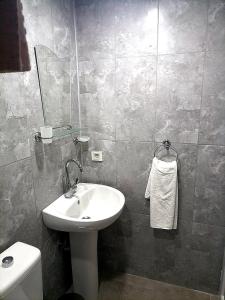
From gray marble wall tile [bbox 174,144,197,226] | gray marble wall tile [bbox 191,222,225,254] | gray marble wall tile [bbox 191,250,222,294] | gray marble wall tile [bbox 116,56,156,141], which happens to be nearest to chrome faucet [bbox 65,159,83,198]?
gray marble wall tile [bbox 116,56,156,141]

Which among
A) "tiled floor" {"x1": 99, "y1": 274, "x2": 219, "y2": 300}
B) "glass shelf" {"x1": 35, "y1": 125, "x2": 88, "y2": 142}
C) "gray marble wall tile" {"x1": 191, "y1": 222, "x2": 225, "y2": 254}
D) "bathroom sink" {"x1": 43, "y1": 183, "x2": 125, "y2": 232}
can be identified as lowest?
"tiled floor" {"x1": 99, "y1": 274, "x2": 219, "y2": 300}

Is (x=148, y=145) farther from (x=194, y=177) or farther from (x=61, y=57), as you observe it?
(x=61, y=57)

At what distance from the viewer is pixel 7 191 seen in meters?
1.10

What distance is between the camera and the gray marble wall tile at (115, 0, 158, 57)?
140 cm

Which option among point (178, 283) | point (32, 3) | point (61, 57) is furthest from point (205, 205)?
point (32, 3)

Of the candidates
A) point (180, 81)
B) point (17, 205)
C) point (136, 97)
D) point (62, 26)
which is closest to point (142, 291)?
point (17, 205)

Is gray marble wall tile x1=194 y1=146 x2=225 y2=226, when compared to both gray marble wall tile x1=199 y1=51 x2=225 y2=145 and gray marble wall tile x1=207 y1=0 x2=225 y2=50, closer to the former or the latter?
gray marble wall tile x1=199 y1=51 x2=225 y2=145

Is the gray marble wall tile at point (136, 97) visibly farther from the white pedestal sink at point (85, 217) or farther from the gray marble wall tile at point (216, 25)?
the white pedestal sink at point (85, 217)

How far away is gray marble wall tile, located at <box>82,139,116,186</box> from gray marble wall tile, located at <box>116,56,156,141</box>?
0.57 feet

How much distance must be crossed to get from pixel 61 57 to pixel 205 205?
1.54 metres

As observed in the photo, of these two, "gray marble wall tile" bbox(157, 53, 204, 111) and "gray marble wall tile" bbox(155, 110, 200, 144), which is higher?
"gray marble wall tile" bbox(157, 53, 204, 111)

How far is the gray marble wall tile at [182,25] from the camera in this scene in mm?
1317

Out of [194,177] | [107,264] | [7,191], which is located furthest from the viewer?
[107,264]

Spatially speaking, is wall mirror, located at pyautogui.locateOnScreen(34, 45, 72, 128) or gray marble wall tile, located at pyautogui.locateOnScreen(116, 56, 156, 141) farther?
gray marble wall tile, located at pyautogui.locateOnScreen(116, 56, 156, 141)
